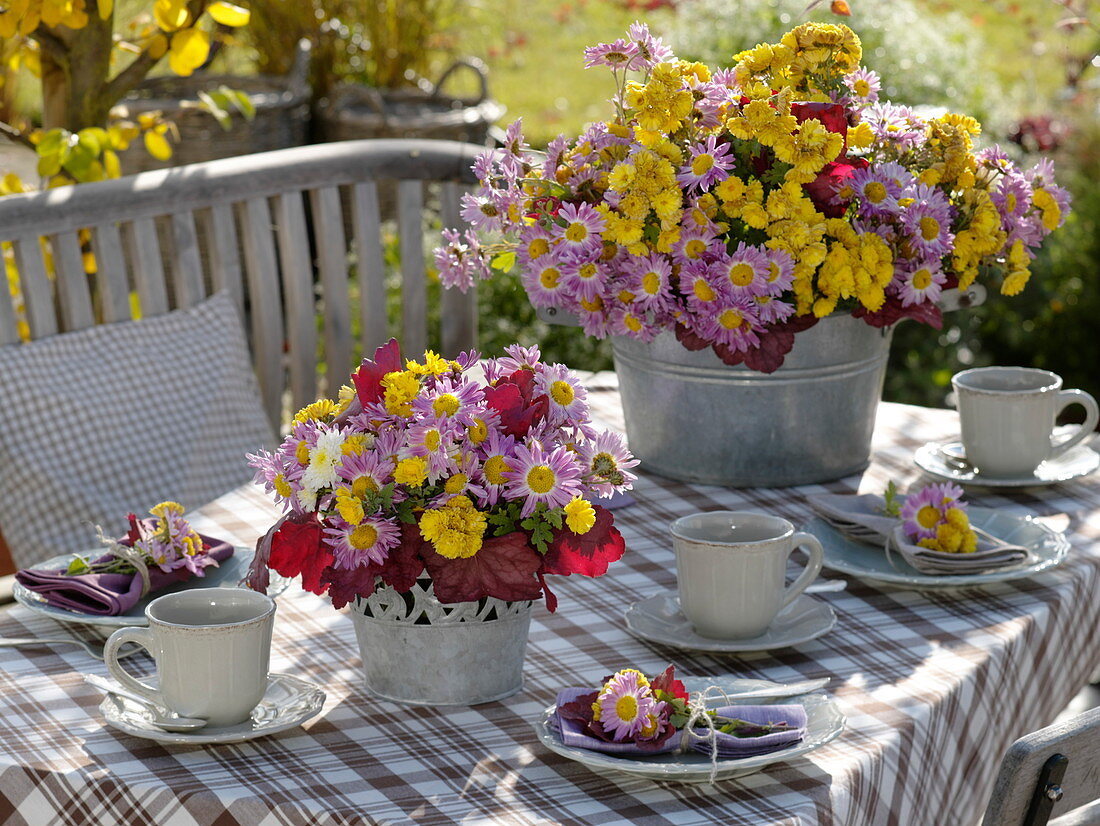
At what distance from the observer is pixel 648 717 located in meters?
0.99

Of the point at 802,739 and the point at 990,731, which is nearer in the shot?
the point at 802,739

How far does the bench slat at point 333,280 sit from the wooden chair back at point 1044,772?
1665 millimetres

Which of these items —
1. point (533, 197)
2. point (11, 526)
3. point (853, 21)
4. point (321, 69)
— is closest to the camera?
point (533, 197)

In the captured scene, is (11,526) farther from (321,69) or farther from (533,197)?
(321,69)

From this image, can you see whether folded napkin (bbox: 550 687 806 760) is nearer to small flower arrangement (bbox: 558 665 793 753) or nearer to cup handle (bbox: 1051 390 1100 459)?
small flower arrangement (bbox: 558 665 793 753)

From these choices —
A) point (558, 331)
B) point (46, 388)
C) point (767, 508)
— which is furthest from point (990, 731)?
point (558, 331)

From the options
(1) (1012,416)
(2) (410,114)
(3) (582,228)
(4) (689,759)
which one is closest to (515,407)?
(4) (689,759)

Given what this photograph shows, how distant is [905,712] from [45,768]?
0.66 metres

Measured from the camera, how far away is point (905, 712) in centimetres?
111

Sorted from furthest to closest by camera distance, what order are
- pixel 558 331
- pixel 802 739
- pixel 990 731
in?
pixel 558 331 → pixel 990 731 → pixel 802 739

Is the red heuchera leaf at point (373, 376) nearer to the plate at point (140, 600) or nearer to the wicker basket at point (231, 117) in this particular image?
the plate at point (140, 600)

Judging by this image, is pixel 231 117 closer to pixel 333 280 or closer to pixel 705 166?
pixel 333 280

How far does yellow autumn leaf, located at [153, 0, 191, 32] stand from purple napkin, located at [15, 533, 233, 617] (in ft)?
4.10

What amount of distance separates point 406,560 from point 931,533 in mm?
599
